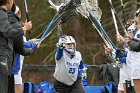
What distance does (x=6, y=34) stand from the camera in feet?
16.9

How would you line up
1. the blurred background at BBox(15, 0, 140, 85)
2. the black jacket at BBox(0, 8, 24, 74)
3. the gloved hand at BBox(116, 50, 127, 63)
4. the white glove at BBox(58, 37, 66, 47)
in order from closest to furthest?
the black jacket at BBox(0, 8, 24, 74)
the gloved hand at BBox(116, 50, 127, 63)
the white glove at BBox(58, 37, 66, 47)
the blurred background at BBox(15, 0, 140, 85)

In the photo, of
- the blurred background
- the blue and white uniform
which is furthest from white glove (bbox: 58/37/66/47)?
the blurred background

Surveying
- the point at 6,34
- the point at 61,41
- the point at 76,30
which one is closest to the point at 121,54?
the point at 61,41

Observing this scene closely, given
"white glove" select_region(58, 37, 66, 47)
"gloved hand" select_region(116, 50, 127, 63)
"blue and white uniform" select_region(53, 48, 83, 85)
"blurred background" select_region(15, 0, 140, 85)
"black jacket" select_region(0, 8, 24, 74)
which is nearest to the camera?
"black jacket" select_region(0, 8, 24, 74)

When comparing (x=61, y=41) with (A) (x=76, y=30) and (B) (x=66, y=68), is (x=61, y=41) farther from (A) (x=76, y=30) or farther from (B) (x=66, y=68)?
(A) (x=76, y=30)

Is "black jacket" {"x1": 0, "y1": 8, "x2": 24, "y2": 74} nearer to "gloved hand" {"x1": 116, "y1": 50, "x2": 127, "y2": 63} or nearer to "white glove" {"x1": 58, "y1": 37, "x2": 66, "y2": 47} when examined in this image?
"gloved hand" {"x1": 116, "y1": 50, "x2": 127, "y2": 63}

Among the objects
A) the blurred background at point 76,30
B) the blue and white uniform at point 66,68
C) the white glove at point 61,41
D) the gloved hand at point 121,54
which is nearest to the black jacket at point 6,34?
the gloved hand at point 121,54

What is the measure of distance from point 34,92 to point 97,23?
2.12 metres

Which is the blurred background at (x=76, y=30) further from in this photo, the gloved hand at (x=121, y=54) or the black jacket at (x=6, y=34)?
the black jacket at (x=6, y=34)

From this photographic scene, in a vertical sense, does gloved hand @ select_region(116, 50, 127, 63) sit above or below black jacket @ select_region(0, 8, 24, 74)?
below

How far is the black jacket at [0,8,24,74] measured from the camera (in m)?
5.16

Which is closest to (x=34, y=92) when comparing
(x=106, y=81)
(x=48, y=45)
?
(x=106, y=81)

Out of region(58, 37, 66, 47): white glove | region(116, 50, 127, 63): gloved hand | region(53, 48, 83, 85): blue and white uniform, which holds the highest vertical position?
region(58, 37, 66, 47): white glove

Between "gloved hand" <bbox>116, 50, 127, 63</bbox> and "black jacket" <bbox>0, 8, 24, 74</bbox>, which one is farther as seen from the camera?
"gloved hand" <bbox>116, 50, 127, 63</bbox>
